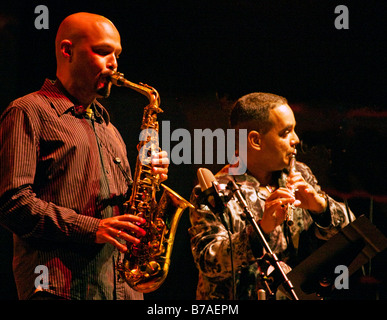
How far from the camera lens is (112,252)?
2.22 meters

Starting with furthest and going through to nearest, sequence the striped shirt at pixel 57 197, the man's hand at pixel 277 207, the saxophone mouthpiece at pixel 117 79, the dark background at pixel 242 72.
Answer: the dark background at pixel 242 72 → the saxophone mouthpiece at pixel 117 79 → the man's hand at pixel 277 207 → the striped shirt at pixel 57 197

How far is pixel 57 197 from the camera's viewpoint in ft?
6.86

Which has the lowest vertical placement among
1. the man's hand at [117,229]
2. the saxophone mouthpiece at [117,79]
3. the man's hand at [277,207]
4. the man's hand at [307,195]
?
the man's hand at [117,229]

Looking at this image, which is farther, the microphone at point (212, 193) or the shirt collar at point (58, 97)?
the shirt collar at point (58, 97)

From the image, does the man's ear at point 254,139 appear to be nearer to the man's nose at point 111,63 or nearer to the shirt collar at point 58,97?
the man's nose at point 111,63

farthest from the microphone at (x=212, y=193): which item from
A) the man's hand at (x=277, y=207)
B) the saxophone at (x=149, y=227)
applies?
the saxophone at (x=149, y=227)

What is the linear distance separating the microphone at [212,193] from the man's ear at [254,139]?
590 mm

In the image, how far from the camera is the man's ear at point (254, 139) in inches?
103

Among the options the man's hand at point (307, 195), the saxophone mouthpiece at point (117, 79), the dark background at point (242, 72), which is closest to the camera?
the saxophone mouthpiece at point (117, 79)

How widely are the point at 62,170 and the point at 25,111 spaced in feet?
0.91

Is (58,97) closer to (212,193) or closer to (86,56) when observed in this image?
(86,56)
